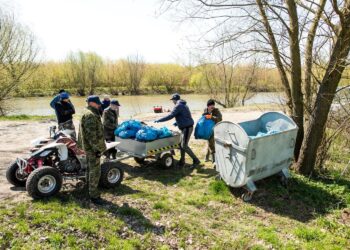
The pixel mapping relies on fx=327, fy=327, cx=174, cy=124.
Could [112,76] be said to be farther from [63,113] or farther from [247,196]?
[247,196]

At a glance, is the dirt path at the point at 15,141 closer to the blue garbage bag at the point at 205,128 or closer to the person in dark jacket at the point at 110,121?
the person in dark jacket at the point at 110,121

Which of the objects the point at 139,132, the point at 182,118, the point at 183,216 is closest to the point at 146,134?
the point at 139,132

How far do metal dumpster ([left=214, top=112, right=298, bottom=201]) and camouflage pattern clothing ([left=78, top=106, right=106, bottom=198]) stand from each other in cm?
257

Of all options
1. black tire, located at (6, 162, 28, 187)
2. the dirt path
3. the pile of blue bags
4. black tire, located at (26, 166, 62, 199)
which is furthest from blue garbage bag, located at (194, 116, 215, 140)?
black tire, located at (6, 162, 28, 187)

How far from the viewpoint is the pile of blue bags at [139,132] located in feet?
26.0

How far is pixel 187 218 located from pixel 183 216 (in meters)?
0.10

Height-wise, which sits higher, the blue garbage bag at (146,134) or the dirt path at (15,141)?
the blue garbage bag at (146,134)

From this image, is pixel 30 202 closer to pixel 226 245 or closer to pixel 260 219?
pixel 226 245

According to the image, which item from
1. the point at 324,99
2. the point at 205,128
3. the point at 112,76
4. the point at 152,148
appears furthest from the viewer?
the point at 112,76

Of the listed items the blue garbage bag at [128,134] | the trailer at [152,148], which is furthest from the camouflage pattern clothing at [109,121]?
the blue garbage bag at [128,134]

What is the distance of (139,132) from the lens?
26.2ft

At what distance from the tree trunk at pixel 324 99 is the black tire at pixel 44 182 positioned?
18.8 ft

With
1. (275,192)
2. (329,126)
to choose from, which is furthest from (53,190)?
(329,126)

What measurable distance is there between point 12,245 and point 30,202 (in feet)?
4.29
